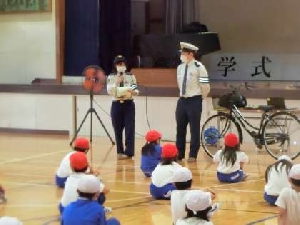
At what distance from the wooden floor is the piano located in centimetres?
449

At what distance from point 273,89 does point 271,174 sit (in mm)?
6683

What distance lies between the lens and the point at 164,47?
60.8 ft

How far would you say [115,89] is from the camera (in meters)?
11.9

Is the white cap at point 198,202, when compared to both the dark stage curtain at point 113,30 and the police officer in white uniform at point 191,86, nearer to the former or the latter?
the police officer in white uniform at point 191,86

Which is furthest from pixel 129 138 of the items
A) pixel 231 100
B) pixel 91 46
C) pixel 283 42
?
pixel 283 42

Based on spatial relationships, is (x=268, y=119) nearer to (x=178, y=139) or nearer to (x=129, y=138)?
(x=178, y=139)

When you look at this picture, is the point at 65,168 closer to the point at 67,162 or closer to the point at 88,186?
the point at 67,162

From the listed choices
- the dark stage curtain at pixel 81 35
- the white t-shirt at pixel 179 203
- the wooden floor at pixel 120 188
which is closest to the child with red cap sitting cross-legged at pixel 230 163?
the wooden floor at pixel 120 188

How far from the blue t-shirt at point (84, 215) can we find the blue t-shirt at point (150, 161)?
4655 millimetres

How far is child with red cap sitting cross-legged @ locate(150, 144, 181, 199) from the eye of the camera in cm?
848

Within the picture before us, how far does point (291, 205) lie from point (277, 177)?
194 centimetres

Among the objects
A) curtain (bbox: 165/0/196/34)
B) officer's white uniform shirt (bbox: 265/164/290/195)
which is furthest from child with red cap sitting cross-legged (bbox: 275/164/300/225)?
curtain (bbox: 165/0/196/34)

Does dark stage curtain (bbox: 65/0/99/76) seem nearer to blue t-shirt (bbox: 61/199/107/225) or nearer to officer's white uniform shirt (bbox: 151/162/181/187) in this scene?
officer's white uniform shirt (bbox: 151/162/181/187)

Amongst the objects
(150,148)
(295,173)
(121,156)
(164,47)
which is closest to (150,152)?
(150,148)
